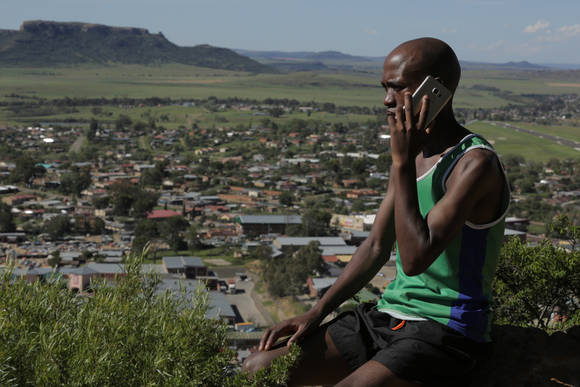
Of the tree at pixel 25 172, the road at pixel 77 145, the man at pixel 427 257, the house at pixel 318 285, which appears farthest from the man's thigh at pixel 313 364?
the road at pixel 77 145

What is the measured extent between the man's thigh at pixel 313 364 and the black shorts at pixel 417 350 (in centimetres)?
3

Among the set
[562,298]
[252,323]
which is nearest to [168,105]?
[252,323]

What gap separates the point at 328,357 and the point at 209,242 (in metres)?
26.6

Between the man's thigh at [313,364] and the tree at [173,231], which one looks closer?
the man's thigh at [313,364]

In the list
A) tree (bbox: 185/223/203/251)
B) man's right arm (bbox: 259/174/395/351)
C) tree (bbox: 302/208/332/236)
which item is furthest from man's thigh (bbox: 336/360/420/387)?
tree (bbox: 302/208/332/236)

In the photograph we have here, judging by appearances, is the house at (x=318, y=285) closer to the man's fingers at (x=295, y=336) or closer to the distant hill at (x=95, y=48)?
the man's fingers at (x=295, y=336)

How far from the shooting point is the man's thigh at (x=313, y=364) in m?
1.75

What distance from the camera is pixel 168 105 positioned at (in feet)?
296

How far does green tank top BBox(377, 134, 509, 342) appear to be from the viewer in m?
1.62

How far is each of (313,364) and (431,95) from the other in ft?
2.51

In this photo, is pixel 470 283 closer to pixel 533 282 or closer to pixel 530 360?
pixel 530 360

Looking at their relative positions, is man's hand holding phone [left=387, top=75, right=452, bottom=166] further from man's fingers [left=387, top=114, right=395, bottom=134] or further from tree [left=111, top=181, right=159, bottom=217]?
tree [left=111, top=181, right=159, bottom=217]

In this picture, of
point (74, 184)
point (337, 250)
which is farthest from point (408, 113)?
point (74, 184)

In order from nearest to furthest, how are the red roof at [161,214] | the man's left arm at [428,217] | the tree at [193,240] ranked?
the man's left arm at [428,217]
the tree at [193,240]
the red roof at [161,214]
